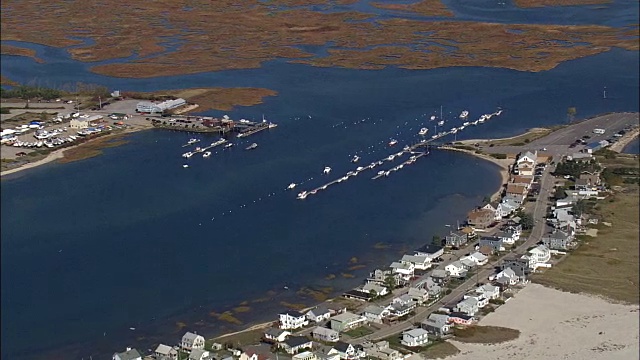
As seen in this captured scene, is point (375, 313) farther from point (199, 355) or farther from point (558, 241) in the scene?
point (558, 241)

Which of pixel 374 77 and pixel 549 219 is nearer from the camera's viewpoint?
pixel 549 219

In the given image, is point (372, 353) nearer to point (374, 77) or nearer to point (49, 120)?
point (49, 120)

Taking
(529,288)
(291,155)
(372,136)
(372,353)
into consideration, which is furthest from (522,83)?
(372,353)

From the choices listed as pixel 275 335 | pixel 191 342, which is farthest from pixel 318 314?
pixel 191 342

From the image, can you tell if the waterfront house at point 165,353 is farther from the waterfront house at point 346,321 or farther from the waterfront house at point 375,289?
the waterfront house at point 375,289

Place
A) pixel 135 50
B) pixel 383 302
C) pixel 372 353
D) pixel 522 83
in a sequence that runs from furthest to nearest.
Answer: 1. pixel 135 50
2. pixel 522 83
3. pixel 383 302
4. pixel 372 353

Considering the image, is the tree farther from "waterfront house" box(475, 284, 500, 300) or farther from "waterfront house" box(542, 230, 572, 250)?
"waterfront house" box(475, 284, 500, 300)
